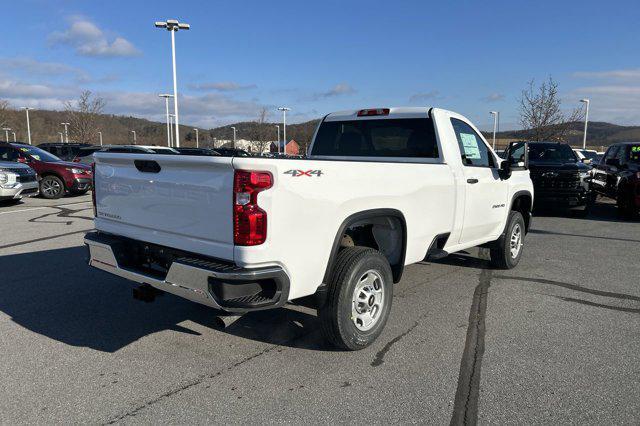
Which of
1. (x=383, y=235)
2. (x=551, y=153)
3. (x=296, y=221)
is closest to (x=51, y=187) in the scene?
(x=383, y=235)

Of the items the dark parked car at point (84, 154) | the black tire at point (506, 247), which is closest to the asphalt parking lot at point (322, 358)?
the black tire at point (506, 247)

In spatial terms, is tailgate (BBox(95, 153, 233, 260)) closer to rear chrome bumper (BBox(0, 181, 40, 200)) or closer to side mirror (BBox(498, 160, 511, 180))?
side mirror (BBox(498, 160, 511, 180))

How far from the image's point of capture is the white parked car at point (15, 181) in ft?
39.7

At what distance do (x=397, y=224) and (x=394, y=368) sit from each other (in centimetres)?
127

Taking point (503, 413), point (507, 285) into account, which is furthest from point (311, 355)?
point (507, 285)

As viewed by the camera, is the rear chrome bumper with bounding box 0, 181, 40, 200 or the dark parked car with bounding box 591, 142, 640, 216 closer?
the dark parked car with bounding box 591, 142, 640, 216

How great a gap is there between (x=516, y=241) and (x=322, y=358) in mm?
4176

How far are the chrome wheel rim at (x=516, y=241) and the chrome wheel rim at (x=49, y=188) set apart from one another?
14.0 m

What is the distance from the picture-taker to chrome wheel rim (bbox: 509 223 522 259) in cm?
671

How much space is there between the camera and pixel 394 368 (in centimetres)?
366

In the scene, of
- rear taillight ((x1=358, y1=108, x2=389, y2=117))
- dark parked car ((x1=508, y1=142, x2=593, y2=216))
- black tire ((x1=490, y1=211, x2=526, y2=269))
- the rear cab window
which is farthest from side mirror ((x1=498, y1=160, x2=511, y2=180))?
dark parked car ((x1=508, y1=142, x2=593, y2=216))

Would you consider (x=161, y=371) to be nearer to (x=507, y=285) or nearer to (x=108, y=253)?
(x=108, y=253)

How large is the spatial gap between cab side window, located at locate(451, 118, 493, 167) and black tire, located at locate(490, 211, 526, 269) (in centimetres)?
97

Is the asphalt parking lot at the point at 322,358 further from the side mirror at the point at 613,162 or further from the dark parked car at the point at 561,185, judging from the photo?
the side mirror at the point at 613,162
